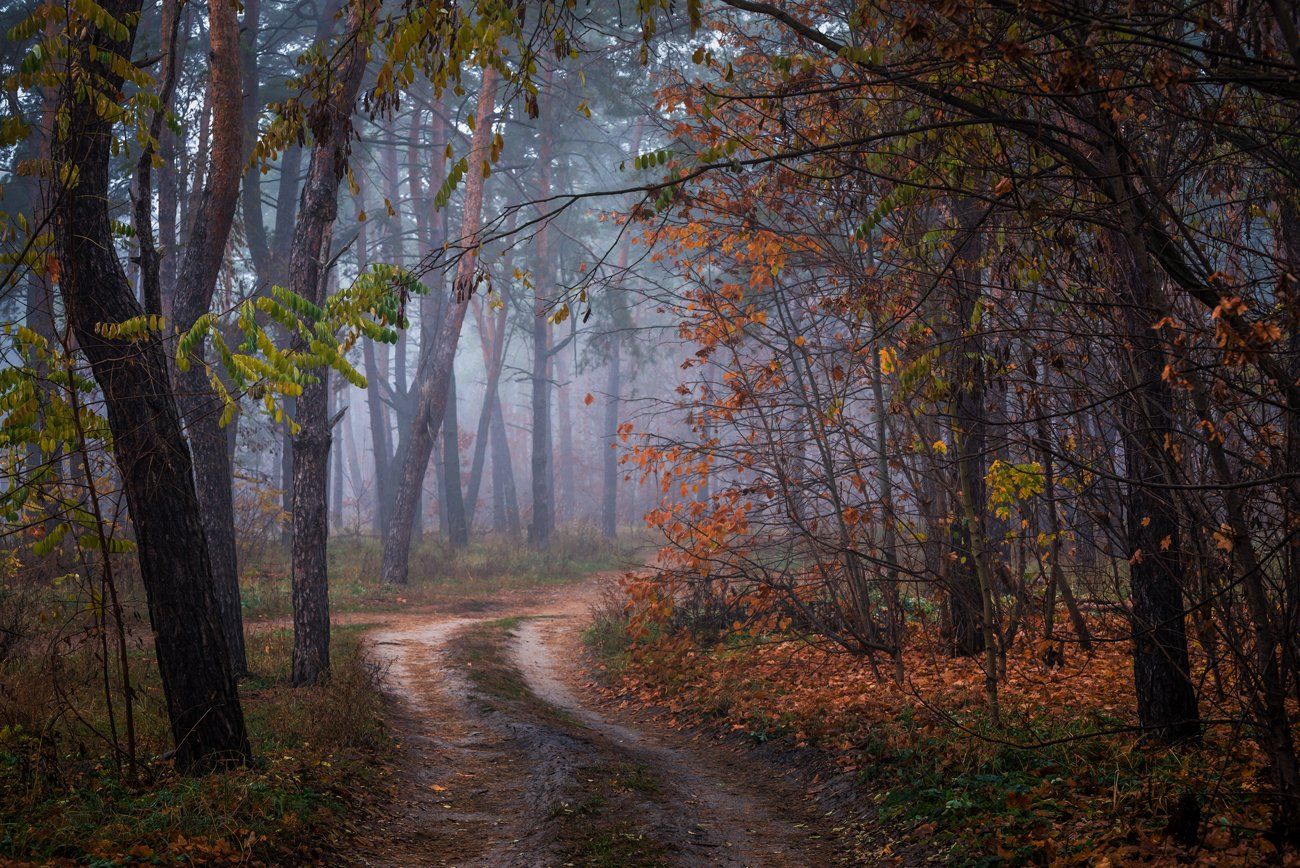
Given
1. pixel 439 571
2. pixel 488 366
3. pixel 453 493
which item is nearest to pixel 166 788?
pixel 439 571

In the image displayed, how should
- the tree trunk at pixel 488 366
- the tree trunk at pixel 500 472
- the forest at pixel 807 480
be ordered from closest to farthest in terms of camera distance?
the forest at pixel 807 480 → the tree trunk at pixel 488 366 → the tree trunk at pixel 500 472

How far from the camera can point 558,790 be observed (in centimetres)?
→ 682

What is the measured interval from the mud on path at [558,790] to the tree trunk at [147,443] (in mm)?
1407

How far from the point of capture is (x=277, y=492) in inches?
750

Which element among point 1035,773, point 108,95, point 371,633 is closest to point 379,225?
point 371,633

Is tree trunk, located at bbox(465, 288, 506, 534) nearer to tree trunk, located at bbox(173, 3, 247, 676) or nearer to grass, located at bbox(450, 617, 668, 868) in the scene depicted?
tree trunk, located at bbox(173, 3, 247, 676)

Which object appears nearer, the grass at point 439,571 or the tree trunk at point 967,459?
the tree trunk at point 967,459

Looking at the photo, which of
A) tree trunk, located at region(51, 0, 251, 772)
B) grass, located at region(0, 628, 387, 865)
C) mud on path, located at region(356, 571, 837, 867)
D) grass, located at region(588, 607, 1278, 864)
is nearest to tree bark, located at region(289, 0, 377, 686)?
mud on path, located at region(356, 571, 837, 867)

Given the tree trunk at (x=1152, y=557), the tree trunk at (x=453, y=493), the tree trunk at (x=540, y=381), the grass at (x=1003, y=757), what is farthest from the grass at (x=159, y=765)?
the tree trunk at (x=540, y=381)

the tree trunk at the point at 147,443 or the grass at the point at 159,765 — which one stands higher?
the tree trunk at the point at 147,443

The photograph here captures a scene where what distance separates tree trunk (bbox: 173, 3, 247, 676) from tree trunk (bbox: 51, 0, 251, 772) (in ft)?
7.11

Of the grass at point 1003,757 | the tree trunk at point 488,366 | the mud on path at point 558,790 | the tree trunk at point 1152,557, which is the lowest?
the mud on path at point 558,790

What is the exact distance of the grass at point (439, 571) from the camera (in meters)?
16.7

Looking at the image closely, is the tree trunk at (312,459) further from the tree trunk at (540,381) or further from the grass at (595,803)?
the tree trunk at (540,381)
